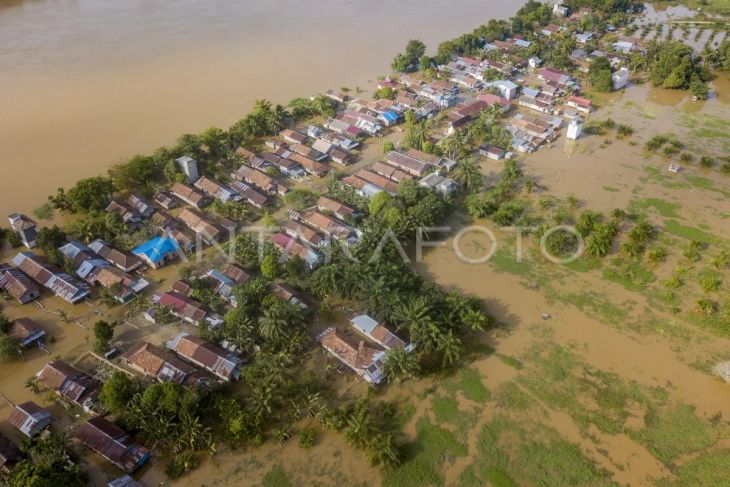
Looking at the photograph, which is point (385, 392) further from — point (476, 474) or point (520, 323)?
point (520, 323)

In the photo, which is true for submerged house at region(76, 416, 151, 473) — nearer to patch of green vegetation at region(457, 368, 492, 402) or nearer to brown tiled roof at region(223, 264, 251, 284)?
brown tiled roof at region(223, 264, 251, 284)

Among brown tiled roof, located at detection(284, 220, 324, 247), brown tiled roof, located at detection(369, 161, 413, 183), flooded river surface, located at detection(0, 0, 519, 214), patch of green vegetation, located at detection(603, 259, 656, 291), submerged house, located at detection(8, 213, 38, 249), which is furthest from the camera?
flooded river surface, located at detection(0, 0, 519, 214)

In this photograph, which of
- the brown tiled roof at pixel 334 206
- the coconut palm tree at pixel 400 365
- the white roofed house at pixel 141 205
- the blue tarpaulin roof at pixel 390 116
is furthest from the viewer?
the blue tarpaulin roof at pixel 390 116

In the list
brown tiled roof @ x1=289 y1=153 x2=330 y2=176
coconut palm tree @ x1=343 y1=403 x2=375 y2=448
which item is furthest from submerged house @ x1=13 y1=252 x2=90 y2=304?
brown tiled roof @ x1=289 y1=153 x2=330 y2=176

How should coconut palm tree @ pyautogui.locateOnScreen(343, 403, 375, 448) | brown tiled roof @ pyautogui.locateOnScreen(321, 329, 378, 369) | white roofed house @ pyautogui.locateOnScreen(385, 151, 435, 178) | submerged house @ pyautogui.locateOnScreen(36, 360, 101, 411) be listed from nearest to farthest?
coconut palm tree @ pyautogui.locateOnScreen(343, 403, 375, 448) → submerged house @ pyautogui.locateOnScreen(36, 360, 101, 411) → brown tiled roof @ pyautogui.locateOnScreen(321, 329, 378, 369) → white roofed house @ pyautogui.locateOnScreen(385, 151, 435, 178)

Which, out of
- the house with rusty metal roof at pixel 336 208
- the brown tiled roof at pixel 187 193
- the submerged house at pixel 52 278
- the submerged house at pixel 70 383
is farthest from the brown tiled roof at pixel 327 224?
the submerged house at pixel 70 383

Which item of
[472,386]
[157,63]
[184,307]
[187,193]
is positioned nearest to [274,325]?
[184,307]

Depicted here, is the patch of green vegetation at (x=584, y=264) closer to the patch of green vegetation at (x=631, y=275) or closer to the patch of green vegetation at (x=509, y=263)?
the patch of green vegetation at (x=631, y=275)
